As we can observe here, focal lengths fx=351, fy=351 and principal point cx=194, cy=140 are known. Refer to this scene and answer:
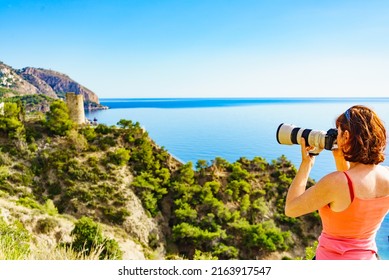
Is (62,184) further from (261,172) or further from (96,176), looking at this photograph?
(261,172)

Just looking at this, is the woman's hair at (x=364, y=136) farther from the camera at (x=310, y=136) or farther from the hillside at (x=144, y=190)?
the hillside at (x=144, y=190)

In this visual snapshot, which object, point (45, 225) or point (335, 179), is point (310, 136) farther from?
point (45, 225)

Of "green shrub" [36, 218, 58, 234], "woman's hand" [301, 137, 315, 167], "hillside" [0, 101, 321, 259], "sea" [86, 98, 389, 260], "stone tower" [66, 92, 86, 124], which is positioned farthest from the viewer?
"stone tower" [66, 92, 86, 124]

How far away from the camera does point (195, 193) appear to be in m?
9.15

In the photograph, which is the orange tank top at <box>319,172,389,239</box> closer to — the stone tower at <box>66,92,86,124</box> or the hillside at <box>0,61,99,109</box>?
the hillside at <box>0,61,99,109</box>

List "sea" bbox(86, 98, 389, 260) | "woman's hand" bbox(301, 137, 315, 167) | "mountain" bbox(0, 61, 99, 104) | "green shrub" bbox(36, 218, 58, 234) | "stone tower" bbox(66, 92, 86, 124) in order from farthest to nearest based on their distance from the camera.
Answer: "stone tower" bbox(66, 92, 86, 124) < "mountain" bbox(0, 61, 99, 104) < "green shrub" bbox(36, 218, 58, 234) < "sea" bbox(86, 98, 389, 260) < "woman's hand" bbox(301, 137, 315, 167)

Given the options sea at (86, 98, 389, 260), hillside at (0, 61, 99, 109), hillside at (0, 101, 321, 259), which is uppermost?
hillside at (0, 61, 99, 109)

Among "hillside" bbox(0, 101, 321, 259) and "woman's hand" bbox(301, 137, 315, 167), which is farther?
"hillside" bbox(0, 101, 321, 259)

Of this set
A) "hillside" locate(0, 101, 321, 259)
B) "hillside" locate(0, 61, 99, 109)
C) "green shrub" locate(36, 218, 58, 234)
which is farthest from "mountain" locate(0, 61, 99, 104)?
"green shrub" locate(36, 218, 58, 234)

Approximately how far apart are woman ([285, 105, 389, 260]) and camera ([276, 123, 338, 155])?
0.24ft

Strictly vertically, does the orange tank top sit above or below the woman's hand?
below

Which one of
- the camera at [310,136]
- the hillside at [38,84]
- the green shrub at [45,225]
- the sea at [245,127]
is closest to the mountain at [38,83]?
the hillside at [38,84]

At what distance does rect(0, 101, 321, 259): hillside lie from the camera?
7.89 meters

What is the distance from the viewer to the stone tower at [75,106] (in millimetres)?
9375
